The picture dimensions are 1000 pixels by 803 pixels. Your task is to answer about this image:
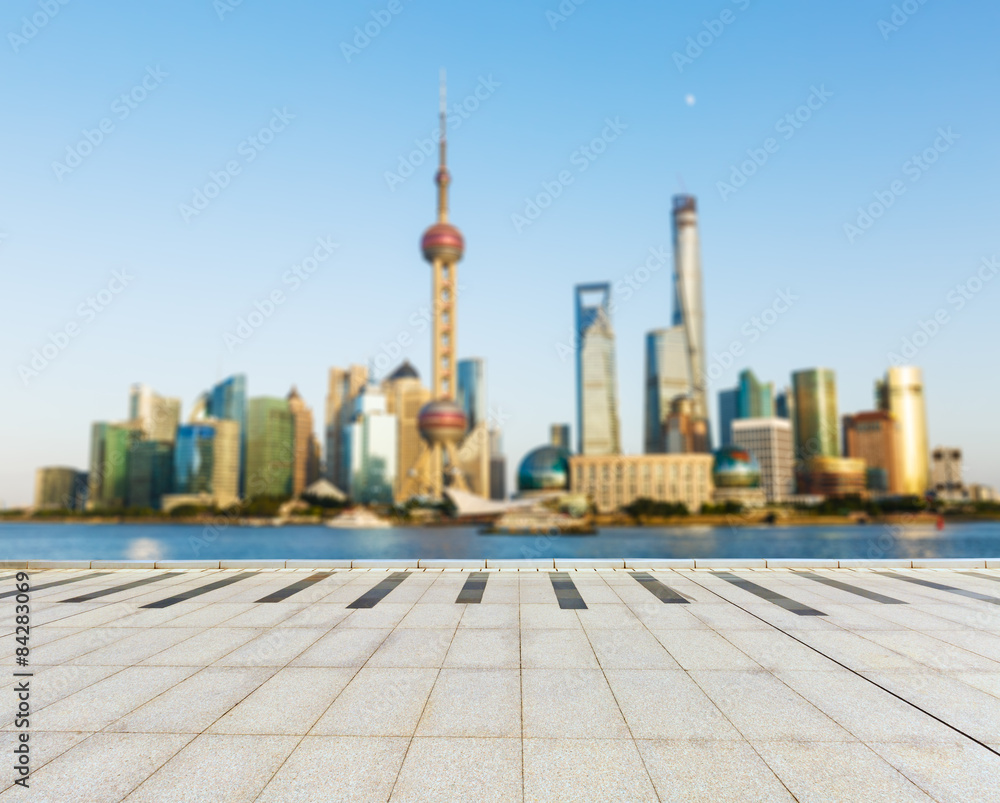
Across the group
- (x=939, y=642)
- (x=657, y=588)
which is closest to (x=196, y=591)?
(x=657, y=588)

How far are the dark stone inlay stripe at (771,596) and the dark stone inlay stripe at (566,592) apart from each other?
15.4 feet

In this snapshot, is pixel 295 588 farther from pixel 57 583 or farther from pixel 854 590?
pixel 854 590

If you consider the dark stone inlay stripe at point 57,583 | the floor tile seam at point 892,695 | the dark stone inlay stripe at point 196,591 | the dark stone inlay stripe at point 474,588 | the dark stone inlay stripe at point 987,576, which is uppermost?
the dark stone inlay stripe at point 474,588

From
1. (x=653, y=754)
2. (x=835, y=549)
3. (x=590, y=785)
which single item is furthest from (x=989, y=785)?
(x=835, y=549)

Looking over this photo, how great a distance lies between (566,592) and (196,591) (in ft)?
33.5

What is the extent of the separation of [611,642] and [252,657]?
660 centimetres

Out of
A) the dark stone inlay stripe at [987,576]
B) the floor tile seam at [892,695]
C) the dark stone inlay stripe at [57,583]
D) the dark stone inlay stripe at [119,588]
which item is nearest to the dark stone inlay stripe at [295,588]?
Answer: the dark stone inlay stripe at [119,588]

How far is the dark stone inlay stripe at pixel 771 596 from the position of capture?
15.9 meters

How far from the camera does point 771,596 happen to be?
17.9 m

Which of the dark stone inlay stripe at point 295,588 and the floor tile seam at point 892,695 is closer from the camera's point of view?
the floor tile seam at point 892,695

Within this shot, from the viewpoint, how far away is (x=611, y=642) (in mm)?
13125

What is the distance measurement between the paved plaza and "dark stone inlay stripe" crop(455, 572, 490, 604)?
160 mm

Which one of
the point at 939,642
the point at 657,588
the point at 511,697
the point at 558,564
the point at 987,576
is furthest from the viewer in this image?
the point at 558,564

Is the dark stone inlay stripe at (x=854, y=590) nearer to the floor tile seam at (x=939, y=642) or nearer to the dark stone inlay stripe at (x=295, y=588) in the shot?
the floor tile seam at (x=939, y=642)
